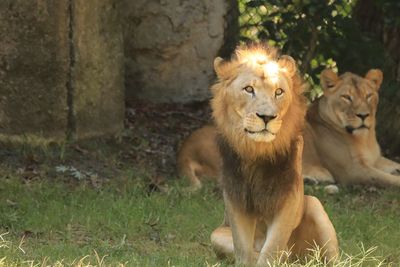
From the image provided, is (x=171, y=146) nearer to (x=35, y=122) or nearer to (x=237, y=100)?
(x=35, y=122)

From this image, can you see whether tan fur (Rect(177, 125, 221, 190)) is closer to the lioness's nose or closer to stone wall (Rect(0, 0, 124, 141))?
stone wall (Rect(0, 0, 124, 141))

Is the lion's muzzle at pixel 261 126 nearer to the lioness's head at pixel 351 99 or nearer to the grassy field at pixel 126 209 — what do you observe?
the grassy field at pixel 126 209

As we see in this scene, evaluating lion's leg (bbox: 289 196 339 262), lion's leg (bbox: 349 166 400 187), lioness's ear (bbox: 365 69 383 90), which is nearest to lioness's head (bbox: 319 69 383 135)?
lioness's ear (bbox: 365 69 383 90)

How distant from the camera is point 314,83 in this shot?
923 cm

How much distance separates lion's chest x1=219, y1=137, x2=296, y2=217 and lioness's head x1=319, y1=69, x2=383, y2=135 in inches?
130

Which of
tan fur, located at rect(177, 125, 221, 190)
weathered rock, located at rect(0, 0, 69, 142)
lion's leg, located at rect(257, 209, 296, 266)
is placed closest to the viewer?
lion's leg, located at rect(257, 209, 296, 266)

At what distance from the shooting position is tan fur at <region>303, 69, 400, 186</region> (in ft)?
27.1

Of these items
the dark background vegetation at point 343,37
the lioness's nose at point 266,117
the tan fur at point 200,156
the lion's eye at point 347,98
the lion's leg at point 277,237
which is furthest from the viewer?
the dark background vegetation at point 343,37

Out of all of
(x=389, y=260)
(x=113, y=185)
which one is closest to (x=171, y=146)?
(x=113, y=185)

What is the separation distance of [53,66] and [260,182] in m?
2.95

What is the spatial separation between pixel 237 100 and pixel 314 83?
173 inches

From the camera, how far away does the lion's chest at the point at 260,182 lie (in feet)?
16.4

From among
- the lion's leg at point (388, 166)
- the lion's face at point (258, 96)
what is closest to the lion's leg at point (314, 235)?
the lion's face at point (258, 96)

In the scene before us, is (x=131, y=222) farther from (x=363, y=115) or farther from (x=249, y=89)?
(x=363, y=115)
